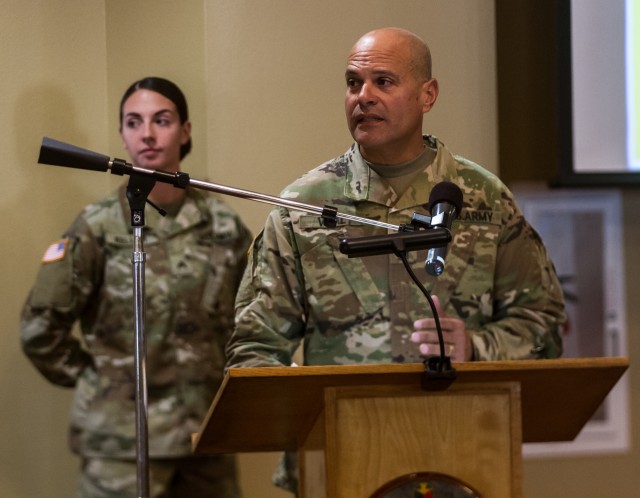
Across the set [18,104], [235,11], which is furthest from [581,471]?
[18,104]

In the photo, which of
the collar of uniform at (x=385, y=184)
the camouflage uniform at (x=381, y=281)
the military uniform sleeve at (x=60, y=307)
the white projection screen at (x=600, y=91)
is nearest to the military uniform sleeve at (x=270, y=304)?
the camouflage uniform at (x=381, y=281)

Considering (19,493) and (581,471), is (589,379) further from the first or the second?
(19,493)

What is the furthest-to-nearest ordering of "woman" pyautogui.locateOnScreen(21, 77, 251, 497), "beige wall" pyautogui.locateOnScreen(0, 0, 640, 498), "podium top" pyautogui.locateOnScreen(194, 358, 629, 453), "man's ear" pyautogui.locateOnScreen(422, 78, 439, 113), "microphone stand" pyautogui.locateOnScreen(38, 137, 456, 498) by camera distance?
"beige wall" pyautogui.locateOnScreen(0, 0, 640, 498) → "woman" pyautogui.locateOnScreen(21, 77, 251, 497) → "man's ear" pyautogui.locateOnScreen(422, 78, 439, 113) → "microphone stand" pyautogui.locateOnScreen(38, 137, 456, 498) → "podium top" pyautogui.locateOnScreen(194, 358, 629, 453)

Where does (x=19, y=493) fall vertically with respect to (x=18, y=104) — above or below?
below

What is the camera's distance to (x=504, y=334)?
2.64 metres

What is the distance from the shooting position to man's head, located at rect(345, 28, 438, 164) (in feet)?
8.87

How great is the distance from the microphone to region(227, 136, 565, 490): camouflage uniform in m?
0.60

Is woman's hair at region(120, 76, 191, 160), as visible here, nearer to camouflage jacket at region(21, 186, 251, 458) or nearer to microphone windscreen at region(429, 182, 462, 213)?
camouflage jacket at region(21, 186, 251, 458)

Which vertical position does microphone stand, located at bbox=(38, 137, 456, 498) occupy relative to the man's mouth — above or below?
below

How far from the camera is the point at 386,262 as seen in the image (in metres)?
2.75

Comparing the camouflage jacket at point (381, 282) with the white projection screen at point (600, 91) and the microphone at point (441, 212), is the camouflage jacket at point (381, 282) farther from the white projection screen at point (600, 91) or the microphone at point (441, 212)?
the white projection screen at point (600, 91)

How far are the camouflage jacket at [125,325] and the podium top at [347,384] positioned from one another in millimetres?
1295

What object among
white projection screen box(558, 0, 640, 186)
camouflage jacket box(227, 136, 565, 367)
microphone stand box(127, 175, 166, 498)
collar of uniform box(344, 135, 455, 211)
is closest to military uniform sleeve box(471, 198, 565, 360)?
camouflage jacket box(227, 136, 565, 367)

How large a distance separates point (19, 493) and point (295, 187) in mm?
1890
